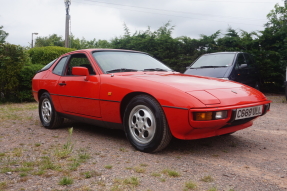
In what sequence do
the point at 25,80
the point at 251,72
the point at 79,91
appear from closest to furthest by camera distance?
the point at 79,91
the point at 251,72
the point at 25,80

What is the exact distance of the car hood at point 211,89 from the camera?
3.42 metres

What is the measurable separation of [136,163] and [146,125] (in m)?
0.53

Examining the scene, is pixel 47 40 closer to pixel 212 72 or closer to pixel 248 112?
pixel 212 72

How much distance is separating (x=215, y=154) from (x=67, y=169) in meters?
1.77

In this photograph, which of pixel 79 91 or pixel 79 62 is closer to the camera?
pixel 79 91

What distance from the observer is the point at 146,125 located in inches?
145

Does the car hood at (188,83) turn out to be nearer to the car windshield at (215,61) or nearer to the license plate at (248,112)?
the license plate at (248,112)

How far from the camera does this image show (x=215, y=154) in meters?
3.75

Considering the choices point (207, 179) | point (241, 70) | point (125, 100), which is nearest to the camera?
point (207, 179)

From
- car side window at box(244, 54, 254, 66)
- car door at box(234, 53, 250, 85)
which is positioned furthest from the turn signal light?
car side window at box(244, 54, 254, 66)

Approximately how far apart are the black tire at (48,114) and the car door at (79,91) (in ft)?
1.33

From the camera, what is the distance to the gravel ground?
2.72 meters

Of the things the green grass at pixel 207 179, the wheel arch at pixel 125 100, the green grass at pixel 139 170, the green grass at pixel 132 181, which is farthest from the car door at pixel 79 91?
Result: the green grass at pixel 207 179

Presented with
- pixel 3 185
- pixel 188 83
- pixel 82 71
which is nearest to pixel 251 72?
pixel 188 83
